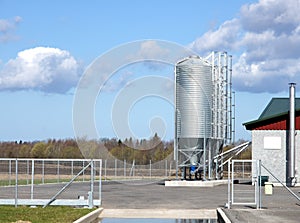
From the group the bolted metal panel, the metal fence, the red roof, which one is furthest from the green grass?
the red roof

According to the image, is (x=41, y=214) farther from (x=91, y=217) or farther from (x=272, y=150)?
(x=272, y=150)

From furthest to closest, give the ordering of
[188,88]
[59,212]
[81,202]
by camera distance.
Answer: [188,88] → [81,202] → [59,212]

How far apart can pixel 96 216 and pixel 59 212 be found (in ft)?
4.66

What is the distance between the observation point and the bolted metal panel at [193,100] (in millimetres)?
41281

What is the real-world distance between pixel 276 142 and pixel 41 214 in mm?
26863

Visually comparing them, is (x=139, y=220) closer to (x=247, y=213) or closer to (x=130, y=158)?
(x=247, y=213)

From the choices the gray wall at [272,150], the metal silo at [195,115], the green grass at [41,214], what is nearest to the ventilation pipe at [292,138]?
the gray wall at [272,150]

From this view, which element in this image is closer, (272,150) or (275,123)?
(272,150)

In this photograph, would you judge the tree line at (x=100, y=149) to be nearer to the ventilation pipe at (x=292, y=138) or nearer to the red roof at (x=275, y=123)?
the red roof at (x=275, y=123)

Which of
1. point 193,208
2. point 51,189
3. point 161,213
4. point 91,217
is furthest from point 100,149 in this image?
point 91,217

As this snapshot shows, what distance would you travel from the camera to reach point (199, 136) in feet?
136

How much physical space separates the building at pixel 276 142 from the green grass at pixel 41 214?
2356cm

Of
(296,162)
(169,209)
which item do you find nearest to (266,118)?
(296,162)

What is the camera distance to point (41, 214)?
20.0 m
